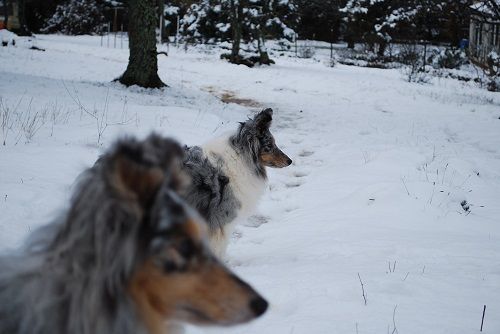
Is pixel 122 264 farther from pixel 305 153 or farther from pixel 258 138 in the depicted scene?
pixel 305 153

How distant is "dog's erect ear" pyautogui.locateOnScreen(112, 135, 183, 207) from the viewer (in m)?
1.50

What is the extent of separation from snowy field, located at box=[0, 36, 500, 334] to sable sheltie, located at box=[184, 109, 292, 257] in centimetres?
51

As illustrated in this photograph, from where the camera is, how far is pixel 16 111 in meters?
7.73

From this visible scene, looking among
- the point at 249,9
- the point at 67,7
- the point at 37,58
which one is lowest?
the point at 37,58

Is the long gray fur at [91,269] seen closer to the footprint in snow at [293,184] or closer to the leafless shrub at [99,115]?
the leafless shrub at [99,115]

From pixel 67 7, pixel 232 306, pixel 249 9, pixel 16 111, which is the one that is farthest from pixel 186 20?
pixel 232 306

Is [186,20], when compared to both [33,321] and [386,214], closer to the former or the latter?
[386,214]

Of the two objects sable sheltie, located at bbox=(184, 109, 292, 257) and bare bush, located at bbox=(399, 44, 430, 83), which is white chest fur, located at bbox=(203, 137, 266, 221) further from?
bare bush, located at bbox=(399, 44, 430, 83)

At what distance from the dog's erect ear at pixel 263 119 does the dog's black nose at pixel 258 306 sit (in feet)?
11.2

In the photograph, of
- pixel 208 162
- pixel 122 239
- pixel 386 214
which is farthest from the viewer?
pixel 386 214

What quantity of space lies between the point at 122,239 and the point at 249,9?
25438mm

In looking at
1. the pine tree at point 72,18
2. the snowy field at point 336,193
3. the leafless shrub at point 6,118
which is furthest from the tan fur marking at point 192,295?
the pine tree at point 72,18

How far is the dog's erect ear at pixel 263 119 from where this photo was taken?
5.23 metres

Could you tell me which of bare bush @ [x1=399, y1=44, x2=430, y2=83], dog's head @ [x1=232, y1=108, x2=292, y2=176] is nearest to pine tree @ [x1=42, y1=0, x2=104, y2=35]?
Result: bare bush @ [x1=399, y1=44, x2=430, y2=83]
